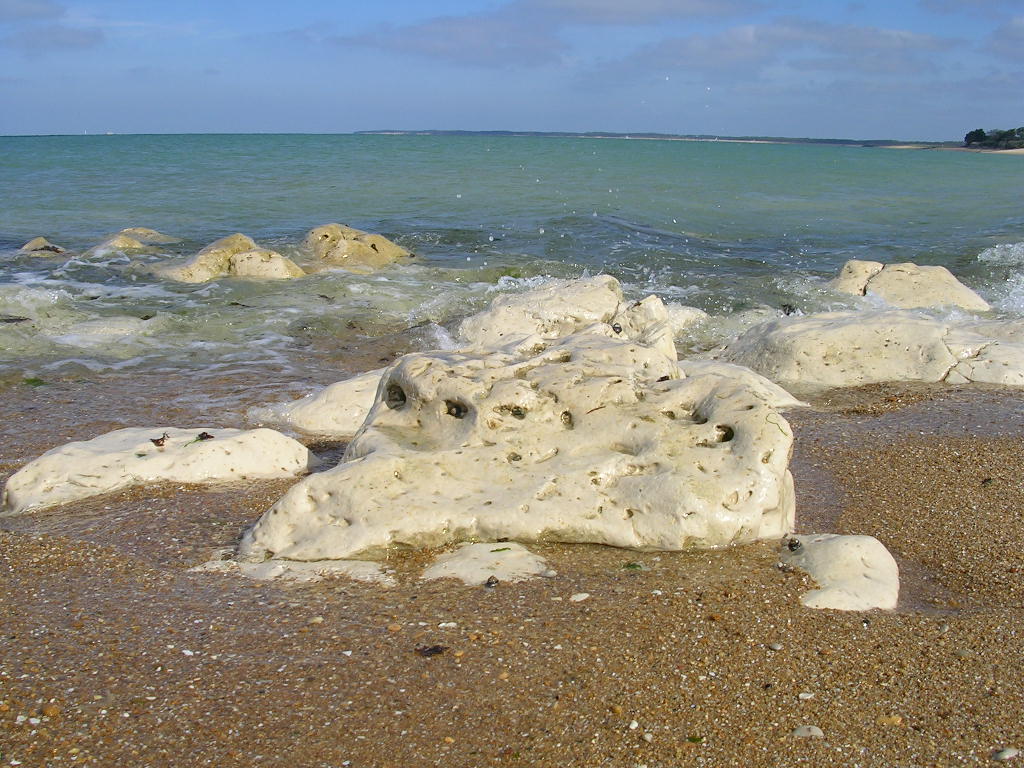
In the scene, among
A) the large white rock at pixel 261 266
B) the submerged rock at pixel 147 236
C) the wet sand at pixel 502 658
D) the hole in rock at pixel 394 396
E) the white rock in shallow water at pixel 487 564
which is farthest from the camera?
the submerged rock at pixel 147 236

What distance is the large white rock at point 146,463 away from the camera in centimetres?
488

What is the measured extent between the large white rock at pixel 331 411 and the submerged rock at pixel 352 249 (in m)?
6.96

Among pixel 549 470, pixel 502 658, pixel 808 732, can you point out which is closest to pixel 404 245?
pixel 549 470

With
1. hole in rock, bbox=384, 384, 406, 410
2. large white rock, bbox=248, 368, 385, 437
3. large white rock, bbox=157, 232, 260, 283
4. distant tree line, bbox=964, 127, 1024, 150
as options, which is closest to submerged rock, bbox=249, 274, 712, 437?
large white rock, bbox=248, 368, 385, 437

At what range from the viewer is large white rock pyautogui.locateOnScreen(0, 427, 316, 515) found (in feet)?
16.0

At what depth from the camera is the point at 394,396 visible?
5027 millimetres

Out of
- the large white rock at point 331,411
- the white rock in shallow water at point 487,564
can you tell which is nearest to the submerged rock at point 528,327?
the large white rock at point 331,411

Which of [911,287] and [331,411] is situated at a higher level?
[911,287]

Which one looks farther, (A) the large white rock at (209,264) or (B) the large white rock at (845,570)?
(A) the large white rock at (209,264)

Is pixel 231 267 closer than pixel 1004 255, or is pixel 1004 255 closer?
pixel 231 267

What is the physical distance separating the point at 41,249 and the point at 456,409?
41.9ft

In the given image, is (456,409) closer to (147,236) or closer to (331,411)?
(331,411)

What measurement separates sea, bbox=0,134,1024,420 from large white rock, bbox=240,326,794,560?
3.22 meters

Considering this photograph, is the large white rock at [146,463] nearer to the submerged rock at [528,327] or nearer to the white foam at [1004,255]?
the submerged rock at [528,327]
